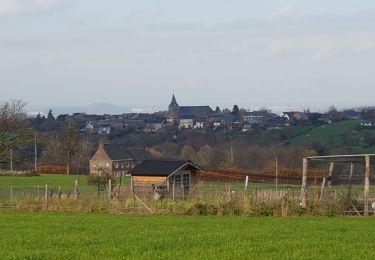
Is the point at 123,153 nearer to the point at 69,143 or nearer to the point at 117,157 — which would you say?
the point at 117,157

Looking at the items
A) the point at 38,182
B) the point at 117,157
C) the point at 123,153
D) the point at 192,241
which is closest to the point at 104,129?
the point at 123,153

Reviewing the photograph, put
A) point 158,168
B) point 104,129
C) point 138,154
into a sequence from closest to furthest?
point 158,168, point 138,154, point 104,129

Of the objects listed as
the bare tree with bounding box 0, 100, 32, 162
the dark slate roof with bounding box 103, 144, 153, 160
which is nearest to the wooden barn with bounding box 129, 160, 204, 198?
the bare tree with bounding box 0, 100, 32, 162

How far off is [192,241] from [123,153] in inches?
3946

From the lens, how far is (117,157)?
4540 inches

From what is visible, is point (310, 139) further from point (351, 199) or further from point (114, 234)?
point (114, 234)

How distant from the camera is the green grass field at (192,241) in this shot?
1441cm

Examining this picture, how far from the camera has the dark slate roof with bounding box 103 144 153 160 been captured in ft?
375

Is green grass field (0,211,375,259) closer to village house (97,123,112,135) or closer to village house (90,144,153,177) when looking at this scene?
village house (90,144,153,177)

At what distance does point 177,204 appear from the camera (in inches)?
1299

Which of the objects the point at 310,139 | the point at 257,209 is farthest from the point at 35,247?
the point at 310,139

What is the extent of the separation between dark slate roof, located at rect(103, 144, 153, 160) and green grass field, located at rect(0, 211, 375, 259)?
9010 cm

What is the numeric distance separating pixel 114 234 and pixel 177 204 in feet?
44.3

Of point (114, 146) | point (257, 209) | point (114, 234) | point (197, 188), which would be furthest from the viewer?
point (114, 146)
